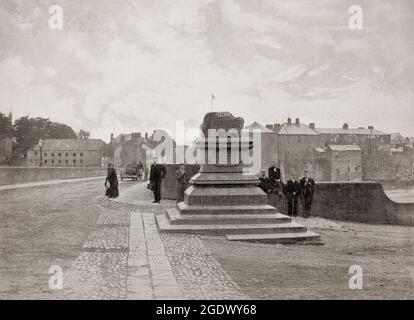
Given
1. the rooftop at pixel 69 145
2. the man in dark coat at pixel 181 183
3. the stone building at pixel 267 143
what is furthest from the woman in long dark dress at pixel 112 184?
the rooftop at pixel 69 145

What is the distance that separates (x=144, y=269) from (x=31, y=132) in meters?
69.1

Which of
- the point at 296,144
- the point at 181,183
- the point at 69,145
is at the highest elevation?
the point at 69,145

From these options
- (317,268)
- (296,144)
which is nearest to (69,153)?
(296,144)

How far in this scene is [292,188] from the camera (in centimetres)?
1712

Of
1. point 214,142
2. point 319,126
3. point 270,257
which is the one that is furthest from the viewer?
point 319,126

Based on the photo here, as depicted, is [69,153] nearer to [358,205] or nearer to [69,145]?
[69,145]

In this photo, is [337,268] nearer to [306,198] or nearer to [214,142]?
[214,142]

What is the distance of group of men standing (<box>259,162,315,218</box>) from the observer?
16953 mm

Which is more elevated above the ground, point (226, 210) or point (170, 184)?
point (170, 184)

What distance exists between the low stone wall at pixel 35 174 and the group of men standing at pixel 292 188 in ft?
62.5

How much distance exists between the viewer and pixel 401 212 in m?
21.2

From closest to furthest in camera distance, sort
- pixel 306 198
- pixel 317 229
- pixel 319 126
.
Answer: pixel 317 229, pixel 306 198, pixel 319 126
